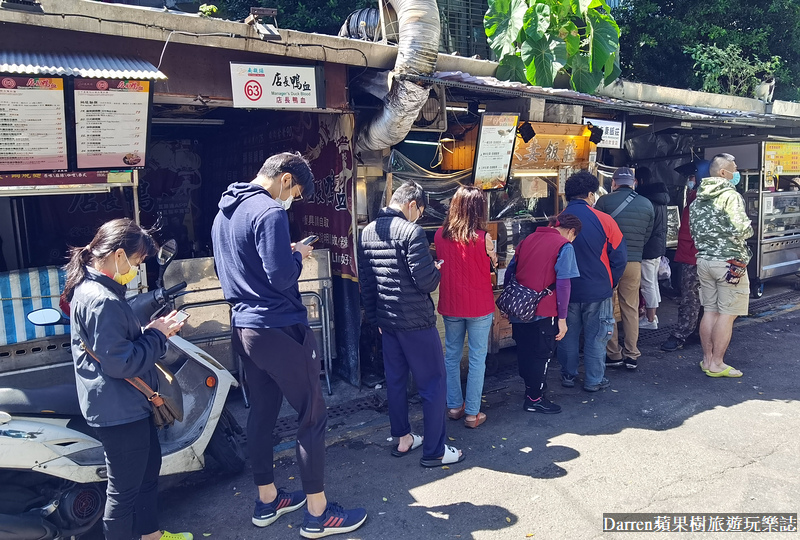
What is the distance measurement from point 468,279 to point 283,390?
1.85m

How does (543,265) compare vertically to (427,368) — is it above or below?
above

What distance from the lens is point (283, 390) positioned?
3396 mm

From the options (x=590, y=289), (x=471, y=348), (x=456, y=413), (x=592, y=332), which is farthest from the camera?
(x=592, y=332)

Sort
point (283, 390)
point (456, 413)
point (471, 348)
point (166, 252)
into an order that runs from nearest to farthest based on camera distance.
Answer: point (283, 390) → point (166, 252) → point (471, 348) → point (456, 413)

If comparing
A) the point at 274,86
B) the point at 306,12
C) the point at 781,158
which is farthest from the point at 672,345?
the point at 306,12

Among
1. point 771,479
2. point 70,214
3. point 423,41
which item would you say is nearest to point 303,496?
point 771,479

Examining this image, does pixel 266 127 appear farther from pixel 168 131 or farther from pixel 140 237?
pixel 140 237

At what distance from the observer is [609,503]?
374 centimetres

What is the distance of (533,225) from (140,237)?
5.52 meters

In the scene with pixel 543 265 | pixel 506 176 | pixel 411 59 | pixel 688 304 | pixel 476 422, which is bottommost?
pixel 476 422

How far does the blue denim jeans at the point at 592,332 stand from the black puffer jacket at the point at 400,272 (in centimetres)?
222

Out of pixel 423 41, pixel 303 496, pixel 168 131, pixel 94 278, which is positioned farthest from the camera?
pixel 168 131

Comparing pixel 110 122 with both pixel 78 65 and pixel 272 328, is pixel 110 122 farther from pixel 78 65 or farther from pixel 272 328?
pixel 272 328

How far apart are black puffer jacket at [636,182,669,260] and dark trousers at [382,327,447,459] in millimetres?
4482
